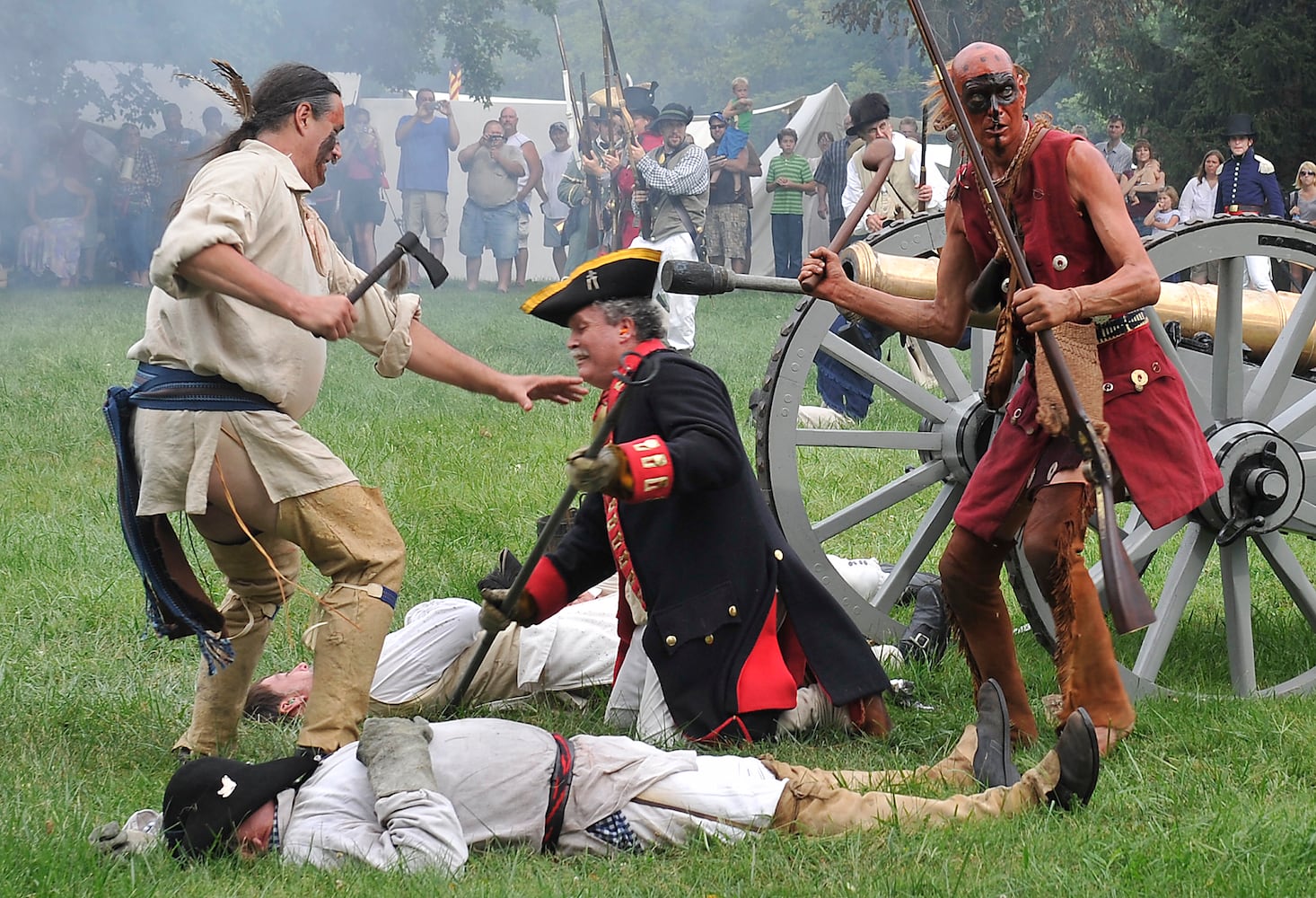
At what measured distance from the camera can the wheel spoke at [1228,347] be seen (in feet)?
14.1

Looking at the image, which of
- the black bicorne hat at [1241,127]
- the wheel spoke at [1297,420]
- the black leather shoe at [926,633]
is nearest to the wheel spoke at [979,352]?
the black leather shoe at [926,633]

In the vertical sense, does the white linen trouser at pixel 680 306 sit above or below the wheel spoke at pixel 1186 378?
above

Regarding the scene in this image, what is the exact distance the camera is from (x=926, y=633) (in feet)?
15.5

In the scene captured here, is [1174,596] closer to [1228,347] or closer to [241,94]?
[1228,347]

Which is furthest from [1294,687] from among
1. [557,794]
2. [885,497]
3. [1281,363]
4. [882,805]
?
[557,794]

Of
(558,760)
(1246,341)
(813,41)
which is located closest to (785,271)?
(1246,341)

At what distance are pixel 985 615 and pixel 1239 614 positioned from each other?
863 mm

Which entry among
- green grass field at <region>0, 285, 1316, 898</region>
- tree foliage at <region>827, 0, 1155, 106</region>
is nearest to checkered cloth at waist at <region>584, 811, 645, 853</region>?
green grass field at <region>0, 285, 1316, 898</region>

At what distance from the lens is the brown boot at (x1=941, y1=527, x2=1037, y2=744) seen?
3918mm

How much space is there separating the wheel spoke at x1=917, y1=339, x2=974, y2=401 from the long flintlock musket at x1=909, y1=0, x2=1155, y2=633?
4.04 feet

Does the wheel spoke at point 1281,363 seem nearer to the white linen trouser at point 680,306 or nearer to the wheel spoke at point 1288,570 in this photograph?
the wheel spoke at point 1288,570

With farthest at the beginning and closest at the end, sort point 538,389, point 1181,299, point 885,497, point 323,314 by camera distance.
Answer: point 885,497, point 1181,299, point 538,389, point 323,314

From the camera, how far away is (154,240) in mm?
19078

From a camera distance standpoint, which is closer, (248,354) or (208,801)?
(208,801)
